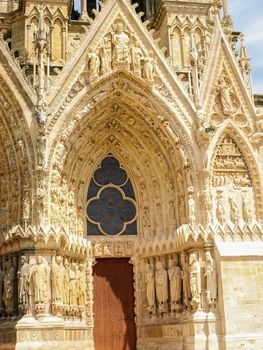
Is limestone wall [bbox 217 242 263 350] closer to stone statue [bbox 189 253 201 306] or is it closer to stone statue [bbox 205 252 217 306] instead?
stone statue [bbox 205 252 217 306]

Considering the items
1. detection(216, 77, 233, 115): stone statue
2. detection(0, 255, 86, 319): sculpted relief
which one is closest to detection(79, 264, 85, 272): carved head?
detection(0, 255, 86, 319): sculpted relief

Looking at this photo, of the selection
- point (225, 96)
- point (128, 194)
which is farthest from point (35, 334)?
point (225, 96)

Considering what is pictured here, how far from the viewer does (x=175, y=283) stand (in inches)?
473

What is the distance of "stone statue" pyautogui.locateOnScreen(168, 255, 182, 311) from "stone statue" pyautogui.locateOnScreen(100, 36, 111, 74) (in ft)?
16.1

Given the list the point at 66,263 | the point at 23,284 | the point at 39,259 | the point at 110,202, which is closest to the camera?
the point at 23,284

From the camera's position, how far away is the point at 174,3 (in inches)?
586

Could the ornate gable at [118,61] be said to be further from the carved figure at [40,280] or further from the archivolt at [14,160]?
the carved figure at [40,280]

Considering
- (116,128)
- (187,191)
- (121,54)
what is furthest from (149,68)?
(187,191)

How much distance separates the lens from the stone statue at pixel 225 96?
13.0 metres

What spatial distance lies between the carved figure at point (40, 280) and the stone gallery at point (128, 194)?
2 centimetres

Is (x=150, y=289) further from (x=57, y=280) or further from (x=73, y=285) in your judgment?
(x=57, y=280)

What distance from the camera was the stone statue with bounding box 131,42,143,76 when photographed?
12.7m

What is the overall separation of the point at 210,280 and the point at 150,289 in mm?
1574

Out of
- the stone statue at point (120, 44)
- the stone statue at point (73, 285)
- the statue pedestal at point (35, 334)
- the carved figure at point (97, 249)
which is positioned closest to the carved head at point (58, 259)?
the stone statue at point (73, 285)
